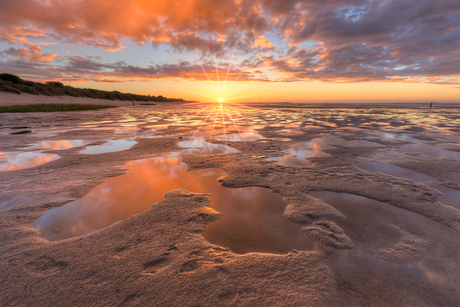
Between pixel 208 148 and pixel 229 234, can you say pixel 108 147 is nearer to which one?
pixel 208 148

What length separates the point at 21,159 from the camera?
207 inches

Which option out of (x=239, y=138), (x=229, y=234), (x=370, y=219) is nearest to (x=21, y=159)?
(x=229, y=234)

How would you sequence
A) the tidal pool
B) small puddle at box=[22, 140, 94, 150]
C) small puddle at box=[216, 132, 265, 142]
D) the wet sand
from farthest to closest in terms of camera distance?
1. small puddle at box=[216, 132, 265, 142]
2. small puddle at box=[22, 140, 94, 150]
3. the tidal pool
4. the wet sand

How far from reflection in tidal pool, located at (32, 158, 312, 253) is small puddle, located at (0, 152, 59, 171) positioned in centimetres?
273

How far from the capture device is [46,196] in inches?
128

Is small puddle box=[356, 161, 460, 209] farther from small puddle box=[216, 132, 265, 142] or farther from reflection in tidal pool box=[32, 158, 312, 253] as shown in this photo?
small puddle box=[216, 132, 265, 142]

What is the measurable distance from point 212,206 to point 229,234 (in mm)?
713

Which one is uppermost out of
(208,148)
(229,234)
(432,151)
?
(432,151)

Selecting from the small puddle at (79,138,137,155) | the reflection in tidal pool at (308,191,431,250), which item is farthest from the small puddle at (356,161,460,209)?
the small puddle at (79,138,137,155)

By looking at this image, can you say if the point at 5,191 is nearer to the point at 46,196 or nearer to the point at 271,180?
the point at 46,196

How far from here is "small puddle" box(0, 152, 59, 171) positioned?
15.4ft

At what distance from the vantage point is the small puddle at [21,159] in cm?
471

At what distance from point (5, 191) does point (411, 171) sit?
8.25m

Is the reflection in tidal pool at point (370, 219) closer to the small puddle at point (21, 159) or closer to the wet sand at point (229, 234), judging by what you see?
the wet sand at point (229, 234)
